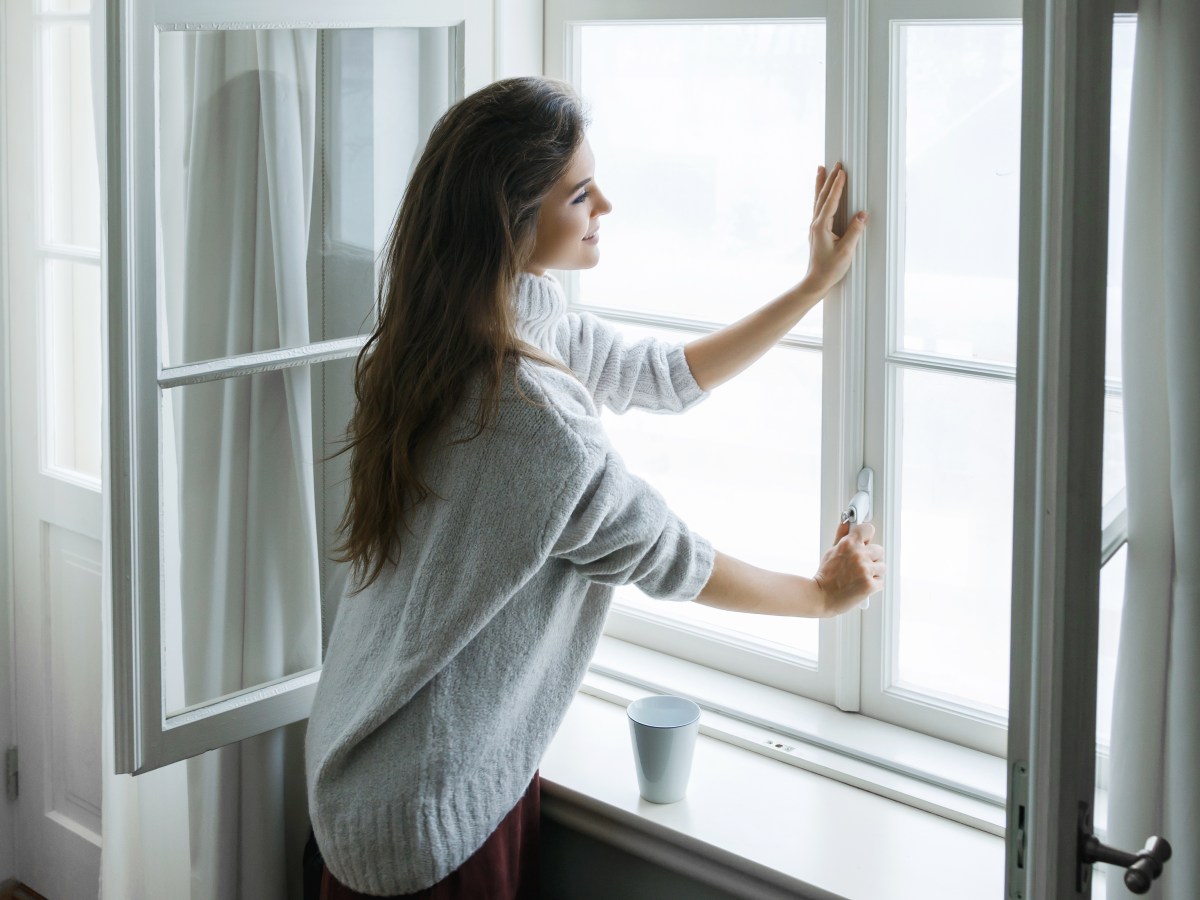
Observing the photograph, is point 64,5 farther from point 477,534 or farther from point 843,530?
point 843,530

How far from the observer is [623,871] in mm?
1688

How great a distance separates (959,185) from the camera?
155cm

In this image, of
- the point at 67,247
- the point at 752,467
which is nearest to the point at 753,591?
the point at 752,467

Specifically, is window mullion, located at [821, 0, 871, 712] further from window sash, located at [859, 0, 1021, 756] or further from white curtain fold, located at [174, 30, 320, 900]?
white curtain fold, located at [174, 30, 320, 900]

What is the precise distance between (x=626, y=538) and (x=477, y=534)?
0.16 metres

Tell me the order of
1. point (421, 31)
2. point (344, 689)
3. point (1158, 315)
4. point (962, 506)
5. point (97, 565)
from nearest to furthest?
1. point (1158, 315)
2. point (344, 689)
3. point (962, 506)
4. point (421, 31)
5. point (97, 565)

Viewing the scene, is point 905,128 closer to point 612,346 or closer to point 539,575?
point 612,346

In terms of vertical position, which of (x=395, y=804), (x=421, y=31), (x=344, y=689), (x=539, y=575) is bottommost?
(x=395, y=804)

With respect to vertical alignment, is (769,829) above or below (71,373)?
below

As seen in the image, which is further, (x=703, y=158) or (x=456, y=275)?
(x=703, y=158)

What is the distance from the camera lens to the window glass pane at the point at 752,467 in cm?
180

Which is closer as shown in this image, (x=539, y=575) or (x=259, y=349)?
(x=539, y=575)

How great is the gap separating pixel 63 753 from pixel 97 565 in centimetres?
44

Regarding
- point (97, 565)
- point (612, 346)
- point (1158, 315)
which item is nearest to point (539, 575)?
point (612, 346)
